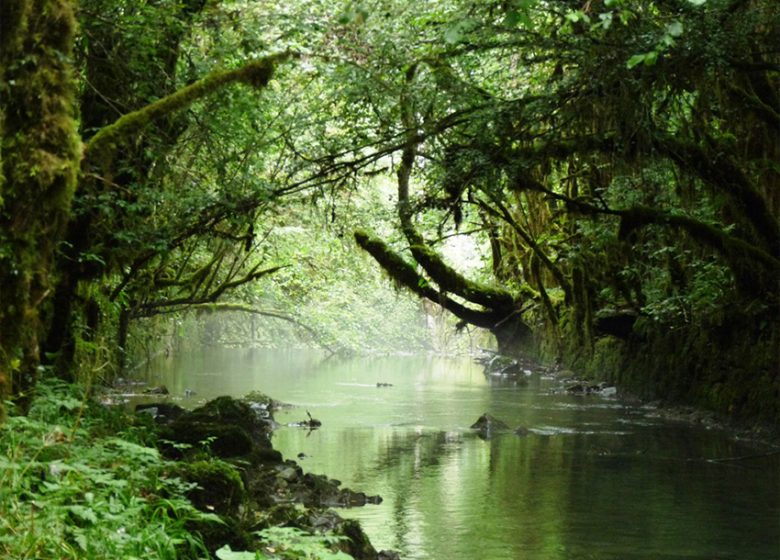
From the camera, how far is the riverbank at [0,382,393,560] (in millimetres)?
4273

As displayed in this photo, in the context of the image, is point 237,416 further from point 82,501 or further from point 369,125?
point 82,501

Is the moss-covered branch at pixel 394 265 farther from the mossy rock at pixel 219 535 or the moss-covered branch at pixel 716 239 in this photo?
the mossy rock at pixel 219 535

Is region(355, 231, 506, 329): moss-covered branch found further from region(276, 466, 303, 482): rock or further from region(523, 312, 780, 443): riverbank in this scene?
region(276, 466, 303, 482): rock

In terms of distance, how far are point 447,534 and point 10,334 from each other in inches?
204

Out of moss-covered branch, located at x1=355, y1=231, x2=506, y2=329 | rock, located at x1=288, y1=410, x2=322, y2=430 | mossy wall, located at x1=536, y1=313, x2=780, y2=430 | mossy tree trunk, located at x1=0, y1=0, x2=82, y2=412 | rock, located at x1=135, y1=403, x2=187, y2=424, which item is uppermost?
moss-covered branch, located at x1=355, y1=231, x2=506, y2=329

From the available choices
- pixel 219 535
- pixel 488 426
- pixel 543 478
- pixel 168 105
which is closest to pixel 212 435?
pixel 543 478

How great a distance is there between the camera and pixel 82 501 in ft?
15.7

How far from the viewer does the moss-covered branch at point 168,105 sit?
6668 mm

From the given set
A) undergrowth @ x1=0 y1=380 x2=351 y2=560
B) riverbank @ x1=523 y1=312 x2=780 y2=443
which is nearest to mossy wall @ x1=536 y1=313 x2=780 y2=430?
riverbank @ x1=523 y1=312 x2=780 y2=443

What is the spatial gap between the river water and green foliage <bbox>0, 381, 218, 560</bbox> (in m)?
2.96

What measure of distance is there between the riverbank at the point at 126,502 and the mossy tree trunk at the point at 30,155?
620 mm

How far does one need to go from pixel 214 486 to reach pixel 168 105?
9.46 feet

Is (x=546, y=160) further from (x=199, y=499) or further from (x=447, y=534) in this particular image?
(x=199, y=499)

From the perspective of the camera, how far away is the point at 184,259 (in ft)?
58.6
